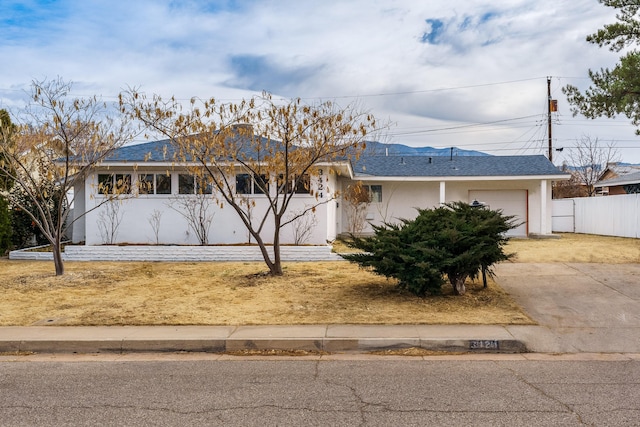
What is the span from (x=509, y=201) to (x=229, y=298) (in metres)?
16.3

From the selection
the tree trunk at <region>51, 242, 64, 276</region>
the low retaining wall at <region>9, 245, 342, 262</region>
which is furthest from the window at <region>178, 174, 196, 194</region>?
the tree trunk at <region>51, 242, 64, 276</region>

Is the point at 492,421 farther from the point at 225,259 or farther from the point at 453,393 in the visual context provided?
the point at 225,259

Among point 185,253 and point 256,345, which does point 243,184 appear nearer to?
point 185,253

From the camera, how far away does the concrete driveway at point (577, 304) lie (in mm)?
7652

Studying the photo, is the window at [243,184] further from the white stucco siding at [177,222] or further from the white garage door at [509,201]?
the white garage door at [509,201]

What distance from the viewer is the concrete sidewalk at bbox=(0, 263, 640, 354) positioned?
24.4ft

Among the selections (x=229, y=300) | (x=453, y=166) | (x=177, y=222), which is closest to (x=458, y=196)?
(x=453, y=166)

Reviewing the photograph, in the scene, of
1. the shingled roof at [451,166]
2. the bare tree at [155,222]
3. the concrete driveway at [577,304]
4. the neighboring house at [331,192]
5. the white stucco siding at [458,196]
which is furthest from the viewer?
the white stucco siding at [458,196]

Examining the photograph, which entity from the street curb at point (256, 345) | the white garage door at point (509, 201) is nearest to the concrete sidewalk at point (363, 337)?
the street curb at point (256, 345)

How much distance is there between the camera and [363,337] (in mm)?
7613

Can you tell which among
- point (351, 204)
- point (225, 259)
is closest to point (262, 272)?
point (225, 259)

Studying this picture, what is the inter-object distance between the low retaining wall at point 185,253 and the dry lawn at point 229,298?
3.31 ft

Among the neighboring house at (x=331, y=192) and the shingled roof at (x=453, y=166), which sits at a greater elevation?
the shingled roof at (x=453, y=166)

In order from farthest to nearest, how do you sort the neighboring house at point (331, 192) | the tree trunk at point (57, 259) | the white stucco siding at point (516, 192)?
the white stucco siding at point (516, 192) < the neighboring house at point (331, 192) < the tree trunk at point (57, 259)
